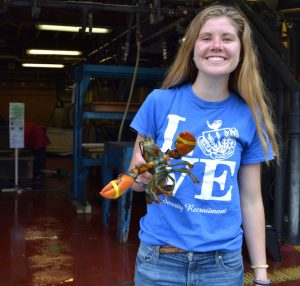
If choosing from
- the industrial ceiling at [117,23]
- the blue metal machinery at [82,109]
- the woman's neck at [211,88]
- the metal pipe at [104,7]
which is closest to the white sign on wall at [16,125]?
the industrial ceiling at [117,23]

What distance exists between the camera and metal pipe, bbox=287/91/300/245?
17.0ft

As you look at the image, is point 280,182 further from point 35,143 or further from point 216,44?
point 35,143

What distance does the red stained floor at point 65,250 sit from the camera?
14.8 ft

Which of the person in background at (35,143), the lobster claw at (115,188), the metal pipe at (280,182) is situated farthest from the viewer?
the person in background at (35,143)

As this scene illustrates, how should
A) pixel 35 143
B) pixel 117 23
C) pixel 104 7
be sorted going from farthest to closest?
pixel 35 143
pixel 117 23
pixel 104 7

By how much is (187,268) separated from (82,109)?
571 centimetres

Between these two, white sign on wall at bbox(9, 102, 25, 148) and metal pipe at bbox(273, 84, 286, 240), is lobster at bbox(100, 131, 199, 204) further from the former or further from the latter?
white sign on wall at bbox(9, 102, 25, 148)

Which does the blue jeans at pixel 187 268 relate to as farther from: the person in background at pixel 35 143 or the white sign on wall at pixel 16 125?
the person in background at pixel 35 143

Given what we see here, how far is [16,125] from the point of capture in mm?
9320

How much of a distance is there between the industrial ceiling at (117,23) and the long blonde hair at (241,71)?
3045mm

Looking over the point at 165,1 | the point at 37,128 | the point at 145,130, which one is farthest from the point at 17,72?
the point at 145,130

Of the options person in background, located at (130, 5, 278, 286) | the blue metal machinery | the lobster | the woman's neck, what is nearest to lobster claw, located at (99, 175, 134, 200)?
the lobster

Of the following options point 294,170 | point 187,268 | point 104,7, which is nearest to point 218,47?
point 187,268

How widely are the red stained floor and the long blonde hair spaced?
2.86 meters
